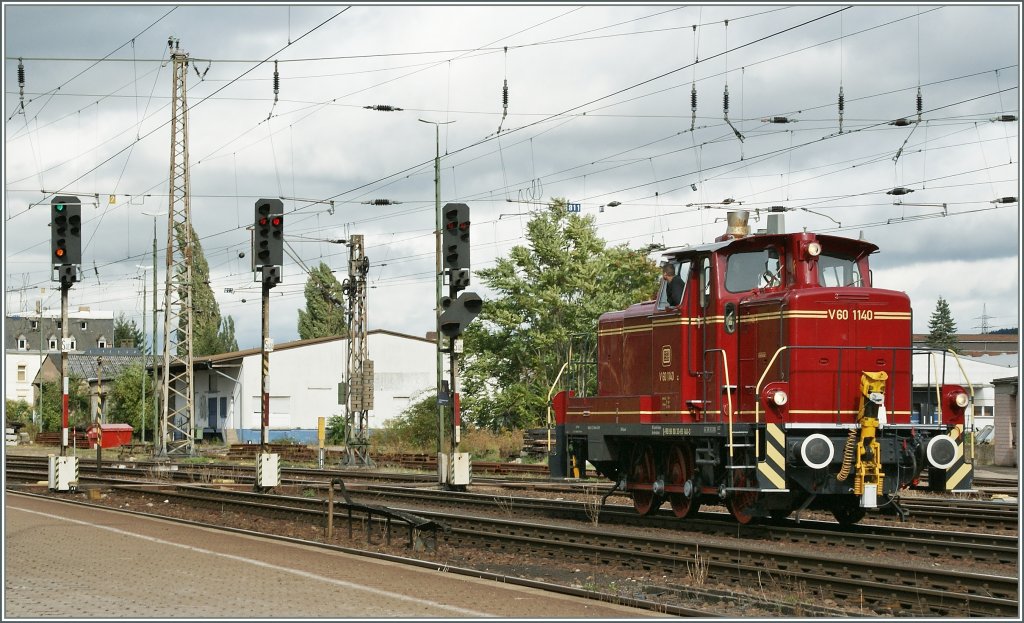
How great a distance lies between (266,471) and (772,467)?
12984 millimetres

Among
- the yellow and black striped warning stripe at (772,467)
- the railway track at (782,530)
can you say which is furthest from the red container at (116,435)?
the yellow and black striped warning stripe at (772,467)

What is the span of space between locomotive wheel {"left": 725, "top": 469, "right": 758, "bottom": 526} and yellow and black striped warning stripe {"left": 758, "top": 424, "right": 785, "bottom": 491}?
78 centimetres

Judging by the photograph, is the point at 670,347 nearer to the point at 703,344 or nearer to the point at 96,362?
the point at 703,344

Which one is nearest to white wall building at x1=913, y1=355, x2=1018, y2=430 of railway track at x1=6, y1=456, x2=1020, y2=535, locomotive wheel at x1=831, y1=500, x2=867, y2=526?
railway track at x1=6, y1=456, x2=1020, y2=535

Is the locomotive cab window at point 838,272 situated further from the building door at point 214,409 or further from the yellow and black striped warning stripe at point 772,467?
the building door at point 214,409

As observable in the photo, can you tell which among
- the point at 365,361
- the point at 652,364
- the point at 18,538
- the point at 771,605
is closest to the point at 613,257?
the point at 365,361

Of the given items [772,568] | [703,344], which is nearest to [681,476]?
[703,344]

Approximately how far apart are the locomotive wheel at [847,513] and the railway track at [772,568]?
2409 millimetres

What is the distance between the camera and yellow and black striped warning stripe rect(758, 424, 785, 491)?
1501 cm

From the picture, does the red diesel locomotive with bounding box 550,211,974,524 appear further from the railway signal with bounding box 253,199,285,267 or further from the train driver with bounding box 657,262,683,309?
the railway signal with bounding box 253,199,285,267

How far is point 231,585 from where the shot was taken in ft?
37.8

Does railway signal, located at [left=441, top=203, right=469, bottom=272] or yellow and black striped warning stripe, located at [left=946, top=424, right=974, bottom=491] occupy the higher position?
railway signal, located at [left=441, top=203, right=469, bottom=272]

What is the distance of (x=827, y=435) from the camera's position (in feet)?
Result: 50.8

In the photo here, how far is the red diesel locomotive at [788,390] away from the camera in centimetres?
1520
